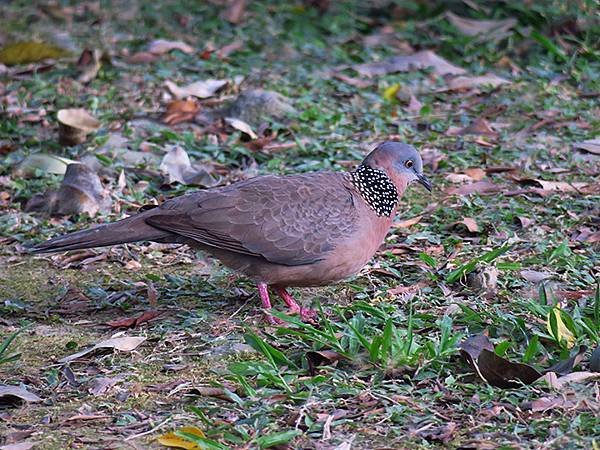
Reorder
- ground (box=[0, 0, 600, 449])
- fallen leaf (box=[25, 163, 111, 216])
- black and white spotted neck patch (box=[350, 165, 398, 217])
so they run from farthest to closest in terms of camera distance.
Answer: fallen leaf (box=[25, 163, 111, 216]) → black and white spotted neck patch (box=[350, 165, 398, 217]) → ground (box=[0, 0, 600, 449])

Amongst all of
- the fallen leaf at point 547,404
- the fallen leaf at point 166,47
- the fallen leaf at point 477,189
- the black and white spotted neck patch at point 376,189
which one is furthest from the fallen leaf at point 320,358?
the fallen leaf at point 166,47

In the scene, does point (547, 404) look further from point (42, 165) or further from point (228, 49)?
point (228, 49)

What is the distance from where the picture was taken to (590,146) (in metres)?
6.93

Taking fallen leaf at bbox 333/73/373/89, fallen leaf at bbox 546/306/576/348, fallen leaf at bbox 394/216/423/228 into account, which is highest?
fallen leaf at bbox 546/306/576/348

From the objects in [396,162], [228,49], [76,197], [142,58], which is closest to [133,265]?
[76,197]

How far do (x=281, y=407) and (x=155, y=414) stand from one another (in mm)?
482

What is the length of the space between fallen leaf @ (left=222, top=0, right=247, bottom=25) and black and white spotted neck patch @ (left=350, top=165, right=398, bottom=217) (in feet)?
16.1

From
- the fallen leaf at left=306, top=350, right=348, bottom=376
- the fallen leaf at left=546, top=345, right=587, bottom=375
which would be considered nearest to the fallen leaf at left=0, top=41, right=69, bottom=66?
the fallen leaf at left=306, top=350, right=348, bottom=376

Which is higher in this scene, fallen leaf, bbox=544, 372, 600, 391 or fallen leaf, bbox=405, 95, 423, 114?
fallen leaf, bbox=544, 372, 600, 391

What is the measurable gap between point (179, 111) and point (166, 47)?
5.30ft

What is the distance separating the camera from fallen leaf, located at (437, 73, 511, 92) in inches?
323

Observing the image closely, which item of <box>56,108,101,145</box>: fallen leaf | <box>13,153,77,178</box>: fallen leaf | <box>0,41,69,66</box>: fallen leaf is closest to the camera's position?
<box>13,153,77,178</box>: fallen leaf

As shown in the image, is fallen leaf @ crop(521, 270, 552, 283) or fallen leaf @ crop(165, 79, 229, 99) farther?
fallen leaf @ crop(165, 79, 229, 99)

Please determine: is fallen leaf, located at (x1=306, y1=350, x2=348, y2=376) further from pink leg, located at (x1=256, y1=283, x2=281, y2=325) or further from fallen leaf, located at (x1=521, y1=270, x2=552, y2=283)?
fallen leaf, located at (x1=521, y1=270, x2=552, y2=283)
